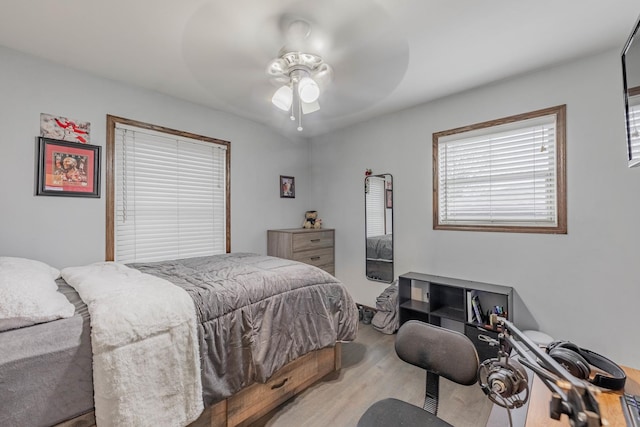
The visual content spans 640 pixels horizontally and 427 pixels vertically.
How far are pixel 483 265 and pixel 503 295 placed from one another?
374mm

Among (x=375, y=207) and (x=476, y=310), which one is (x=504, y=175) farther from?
(x=375, y=207)

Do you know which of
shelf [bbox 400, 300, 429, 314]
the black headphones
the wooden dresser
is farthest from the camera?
the wooden dresser

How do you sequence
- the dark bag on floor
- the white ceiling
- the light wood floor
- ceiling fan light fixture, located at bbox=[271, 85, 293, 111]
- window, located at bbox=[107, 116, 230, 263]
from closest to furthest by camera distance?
the white ceiling, the light wood floor, ceiling fan light fixture, located at bbox=[271, 85, 293, 111], window, located at bbox=[107, 116, 230, 263], the dark bag on floor

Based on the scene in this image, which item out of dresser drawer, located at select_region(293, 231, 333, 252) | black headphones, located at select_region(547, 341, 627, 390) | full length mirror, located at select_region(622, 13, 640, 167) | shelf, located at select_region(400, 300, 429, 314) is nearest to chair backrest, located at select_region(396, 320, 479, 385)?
black headphones, located at select_region(547, 341, 627, 390)

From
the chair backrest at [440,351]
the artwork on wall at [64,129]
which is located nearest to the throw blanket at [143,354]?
the chair backrest at [440,351]

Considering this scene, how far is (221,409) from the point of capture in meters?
1.57

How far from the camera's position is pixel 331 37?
6.21 feet

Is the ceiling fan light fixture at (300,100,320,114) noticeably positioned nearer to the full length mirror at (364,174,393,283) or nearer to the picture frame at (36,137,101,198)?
the full length mirror at (364,174,393,283)

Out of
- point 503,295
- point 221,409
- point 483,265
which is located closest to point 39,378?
point 221,409

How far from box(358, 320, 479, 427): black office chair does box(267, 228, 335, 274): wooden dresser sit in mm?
2302

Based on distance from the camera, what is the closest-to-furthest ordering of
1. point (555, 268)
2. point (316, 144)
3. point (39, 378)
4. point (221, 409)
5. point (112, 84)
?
point (39, 378), point (221, 409), point (555, 268), point (112, 84), point (316, 144)

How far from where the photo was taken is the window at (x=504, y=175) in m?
2.38

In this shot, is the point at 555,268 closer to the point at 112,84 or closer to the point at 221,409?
the point at 221,409

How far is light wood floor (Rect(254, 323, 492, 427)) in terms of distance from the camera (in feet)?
5.93
